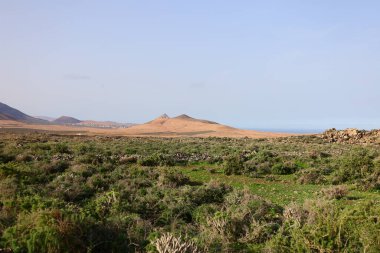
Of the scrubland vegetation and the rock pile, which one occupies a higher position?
the rock pile

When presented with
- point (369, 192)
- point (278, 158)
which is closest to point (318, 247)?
point (369, 192)

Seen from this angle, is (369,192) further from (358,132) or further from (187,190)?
(358,132)

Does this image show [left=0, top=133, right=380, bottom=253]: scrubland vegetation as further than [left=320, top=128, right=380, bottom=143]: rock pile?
No

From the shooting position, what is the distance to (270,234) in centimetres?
723

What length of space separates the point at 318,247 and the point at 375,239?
3.17ft

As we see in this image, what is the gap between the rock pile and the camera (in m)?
43.1

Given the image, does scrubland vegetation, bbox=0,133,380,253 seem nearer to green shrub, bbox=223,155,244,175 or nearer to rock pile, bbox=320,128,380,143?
green shrub, bbox=223,155,244,175

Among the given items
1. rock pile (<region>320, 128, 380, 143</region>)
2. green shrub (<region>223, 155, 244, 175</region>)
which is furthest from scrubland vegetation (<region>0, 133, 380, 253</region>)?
rock pile (<region>320, 128, 380, 143</region>)

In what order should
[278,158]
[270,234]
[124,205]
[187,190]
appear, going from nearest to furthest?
1. [270,234]
2. [124,205]
3. [187,190]
4. [278,158]

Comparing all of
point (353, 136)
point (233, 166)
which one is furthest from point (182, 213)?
point (353, 136)

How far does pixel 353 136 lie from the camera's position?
1778 inches

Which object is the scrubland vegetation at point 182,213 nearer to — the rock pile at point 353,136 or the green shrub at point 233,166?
the green shrub at point 233,166

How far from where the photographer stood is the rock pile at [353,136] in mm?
43062

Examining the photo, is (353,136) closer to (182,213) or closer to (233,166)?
(233,166)
